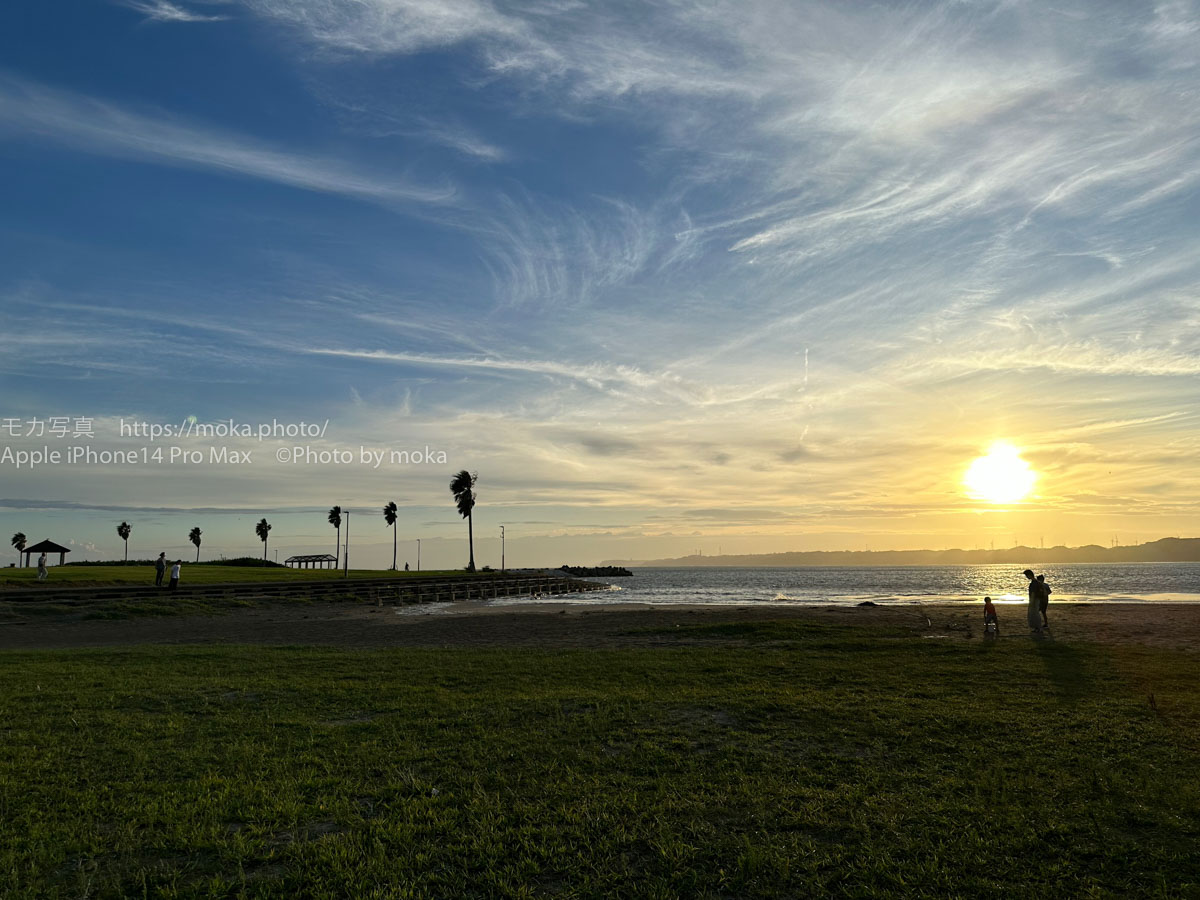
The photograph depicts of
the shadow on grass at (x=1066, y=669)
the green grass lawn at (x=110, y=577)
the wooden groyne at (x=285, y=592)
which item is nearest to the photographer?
the shadow on grass at (x=1066, y=669)

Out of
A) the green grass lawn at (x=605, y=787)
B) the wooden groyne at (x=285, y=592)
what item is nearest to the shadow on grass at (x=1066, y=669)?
the green grass lawn at (x=605, y=787)

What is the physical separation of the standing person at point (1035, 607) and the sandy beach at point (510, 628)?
44 centimetres

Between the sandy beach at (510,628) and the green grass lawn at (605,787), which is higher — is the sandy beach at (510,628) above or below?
below

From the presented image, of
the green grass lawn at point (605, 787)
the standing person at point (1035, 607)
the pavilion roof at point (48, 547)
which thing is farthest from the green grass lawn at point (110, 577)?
the standing person at point (1035, 607)

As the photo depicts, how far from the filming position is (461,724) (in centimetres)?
1090

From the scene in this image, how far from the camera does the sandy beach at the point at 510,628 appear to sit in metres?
24.2

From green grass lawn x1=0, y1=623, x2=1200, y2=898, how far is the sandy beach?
10.2m

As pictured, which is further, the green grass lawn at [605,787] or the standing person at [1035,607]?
the standing person at [1035,607]

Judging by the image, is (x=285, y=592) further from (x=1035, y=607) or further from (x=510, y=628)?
(x=1035, y=607)

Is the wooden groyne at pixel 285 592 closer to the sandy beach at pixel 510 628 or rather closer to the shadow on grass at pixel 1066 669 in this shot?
the sandy beach at pixel 510 628

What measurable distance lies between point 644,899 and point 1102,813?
471 cm

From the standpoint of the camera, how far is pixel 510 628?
1235 inches

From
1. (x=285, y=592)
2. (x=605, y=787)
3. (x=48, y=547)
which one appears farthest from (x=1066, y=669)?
(x=48, y=547)

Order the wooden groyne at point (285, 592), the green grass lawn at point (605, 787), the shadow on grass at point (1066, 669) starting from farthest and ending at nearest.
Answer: the wooden groyne at point (285, 592)
the shadow on grass at point (1066, 669)
the green grass lawn at point (605, 787)
